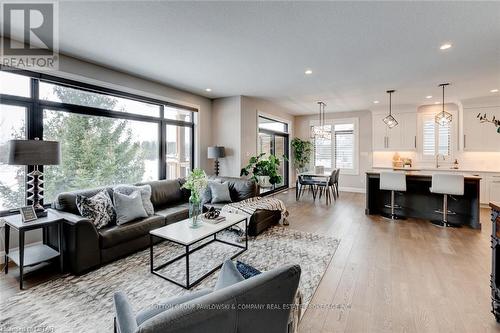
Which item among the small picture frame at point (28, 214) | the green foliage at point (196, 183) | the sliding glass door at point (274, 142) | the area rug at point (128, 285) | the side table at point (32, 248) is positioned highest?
the sliding glass door at point (274, 142)

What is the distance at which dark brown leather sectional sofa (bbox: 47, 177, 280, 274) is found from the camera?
2.59 metres

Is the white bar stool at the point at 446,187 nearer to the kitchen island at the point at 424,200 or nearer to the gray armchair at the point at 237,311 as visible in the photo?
the kitchen island at the point at 424,200

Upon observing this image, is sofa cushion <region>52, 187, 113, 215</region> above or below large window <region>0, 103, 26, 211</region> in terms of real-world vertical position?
below

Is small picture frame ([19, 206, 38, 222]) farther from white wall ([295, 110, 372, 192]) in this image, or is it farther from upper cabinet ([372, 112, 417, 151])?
upper cabinet ([372, 112, 417, 151])

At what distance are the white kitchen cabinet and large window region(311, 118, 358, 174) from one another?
2765mm

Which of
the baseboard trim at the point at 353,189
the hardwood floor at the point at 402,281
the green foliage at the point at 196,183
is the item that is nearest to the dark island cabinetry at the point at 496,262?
the hardwood floor at the point at 402,281

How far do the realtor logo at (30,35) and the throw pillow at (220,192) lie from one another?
2955 mm

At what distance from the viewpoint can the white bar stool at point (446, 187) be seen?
4.18 metres

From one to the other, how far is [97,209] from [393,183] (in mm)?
5146

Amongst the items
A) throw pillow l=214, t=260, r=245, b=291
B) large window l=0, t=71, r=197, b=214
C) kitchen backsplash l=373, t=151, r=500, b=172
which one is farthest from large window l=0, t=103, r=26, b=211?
kitchen backsplash l=373, t=151, r=500, b=172

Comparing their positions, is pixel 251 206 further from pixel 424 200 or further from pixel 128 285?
pixel 424 200

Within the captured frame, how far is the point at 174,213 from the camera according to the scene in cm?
370

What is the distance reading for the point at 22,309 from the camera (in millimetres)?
2049

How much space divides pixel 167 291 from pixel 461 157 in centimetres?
807
